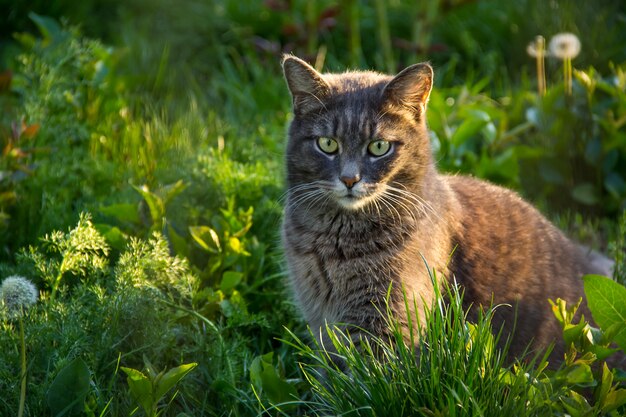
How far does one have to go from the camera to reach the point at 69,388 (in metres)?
2.36

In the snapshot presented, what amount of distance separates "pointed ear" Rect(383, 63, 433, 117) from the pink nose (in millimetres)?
317

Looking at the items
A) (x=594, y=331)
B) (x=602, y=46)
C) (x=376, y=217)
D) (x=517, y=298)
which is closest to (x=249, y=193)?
(x=376, y=217)

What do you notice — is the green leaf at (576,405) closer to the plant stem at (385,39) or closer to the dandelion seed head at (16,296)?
the dandelion seed head at (16,296)

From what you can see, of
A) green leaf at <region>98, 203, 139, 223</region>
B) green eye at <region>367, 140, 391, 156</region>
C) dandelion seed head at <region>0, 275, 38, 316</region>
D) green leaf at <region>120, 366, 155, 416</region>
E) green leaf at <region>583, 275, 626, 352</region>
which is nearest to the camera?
green leaf at <region>120, 366, 155, 416</region>

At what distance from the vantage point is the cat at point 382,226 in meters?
2.75

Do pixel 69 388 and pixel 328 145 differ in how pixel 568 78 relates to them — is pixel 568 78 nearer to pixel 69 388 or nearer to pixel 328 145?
pixel 328 145

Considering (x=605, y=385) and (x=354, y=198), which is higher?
(x=354, y=198)

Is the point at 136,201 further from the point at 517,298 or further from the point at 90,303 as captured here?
the point at 517,298

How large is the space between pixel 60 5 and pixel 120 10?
1.41 ft

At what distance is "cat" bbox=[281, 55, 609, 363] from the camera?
9.01ft

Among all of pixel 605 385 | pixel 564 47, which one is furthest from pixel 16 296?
pixel 564 47

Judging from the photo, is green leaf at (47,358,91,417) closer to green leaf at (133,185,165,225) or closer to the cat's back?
green leaf at (133,185,165,225)

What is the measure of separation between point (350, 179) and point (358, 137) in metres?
0.18

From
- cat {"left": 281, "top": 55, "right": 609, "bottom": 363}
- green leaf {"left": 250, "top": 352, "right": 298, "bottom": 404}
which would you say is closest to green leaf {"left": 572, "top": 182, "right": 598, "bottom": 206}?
cat {"left": 281, "top": 55, "right": 609, "bottom": 363}
